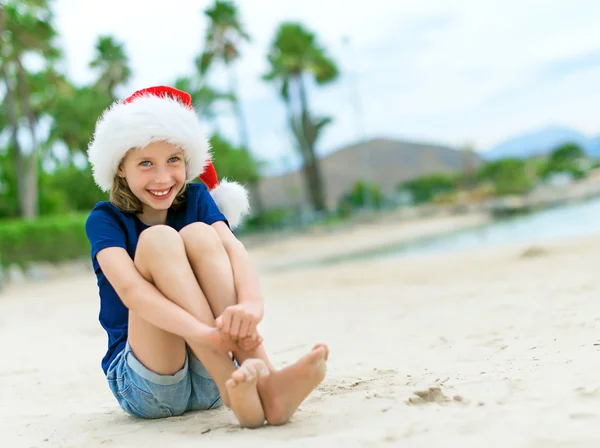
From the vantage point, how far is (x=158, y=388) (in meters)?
2.48

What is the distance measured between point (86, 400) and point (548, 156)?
220ft

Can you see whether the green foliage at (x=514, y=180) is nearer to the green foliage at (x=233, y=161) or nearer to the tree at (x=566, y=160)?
the tree at (x=566, y=160)

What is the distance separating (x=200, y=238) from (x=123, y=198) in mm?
438

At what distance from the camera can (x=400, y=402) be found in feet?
7.84

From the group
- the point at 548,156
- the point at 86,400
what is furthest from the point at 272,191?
the point at 86,400

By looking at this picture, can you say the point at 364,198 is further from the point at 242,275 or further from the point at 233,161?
the point at 242,275

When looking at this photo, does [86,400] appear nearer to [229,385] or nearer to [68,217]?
[229,385]

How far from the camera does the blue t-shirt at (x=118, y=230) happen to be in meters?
2.49

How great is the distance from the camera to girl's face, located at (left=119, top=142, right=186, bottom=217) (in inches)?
102

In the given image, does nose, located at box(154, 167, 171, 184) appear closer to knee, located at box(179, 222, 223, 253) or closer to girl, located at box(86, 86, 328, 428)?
girl, located at box(86, 86, 328, 428)

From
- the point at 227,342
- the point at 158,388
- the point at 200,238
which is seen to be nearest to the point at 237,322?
the point at 227,342

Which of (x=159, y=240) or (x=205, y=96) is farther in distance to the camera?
(x=205, y=96)

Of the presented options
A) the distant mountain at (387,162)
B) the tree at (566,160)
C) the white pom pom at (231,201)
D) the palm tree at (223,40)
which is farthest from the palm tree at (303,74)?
the distant mountain at (387,162)

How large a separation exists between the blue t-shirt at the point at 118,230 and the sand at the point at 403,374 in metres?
0.37
